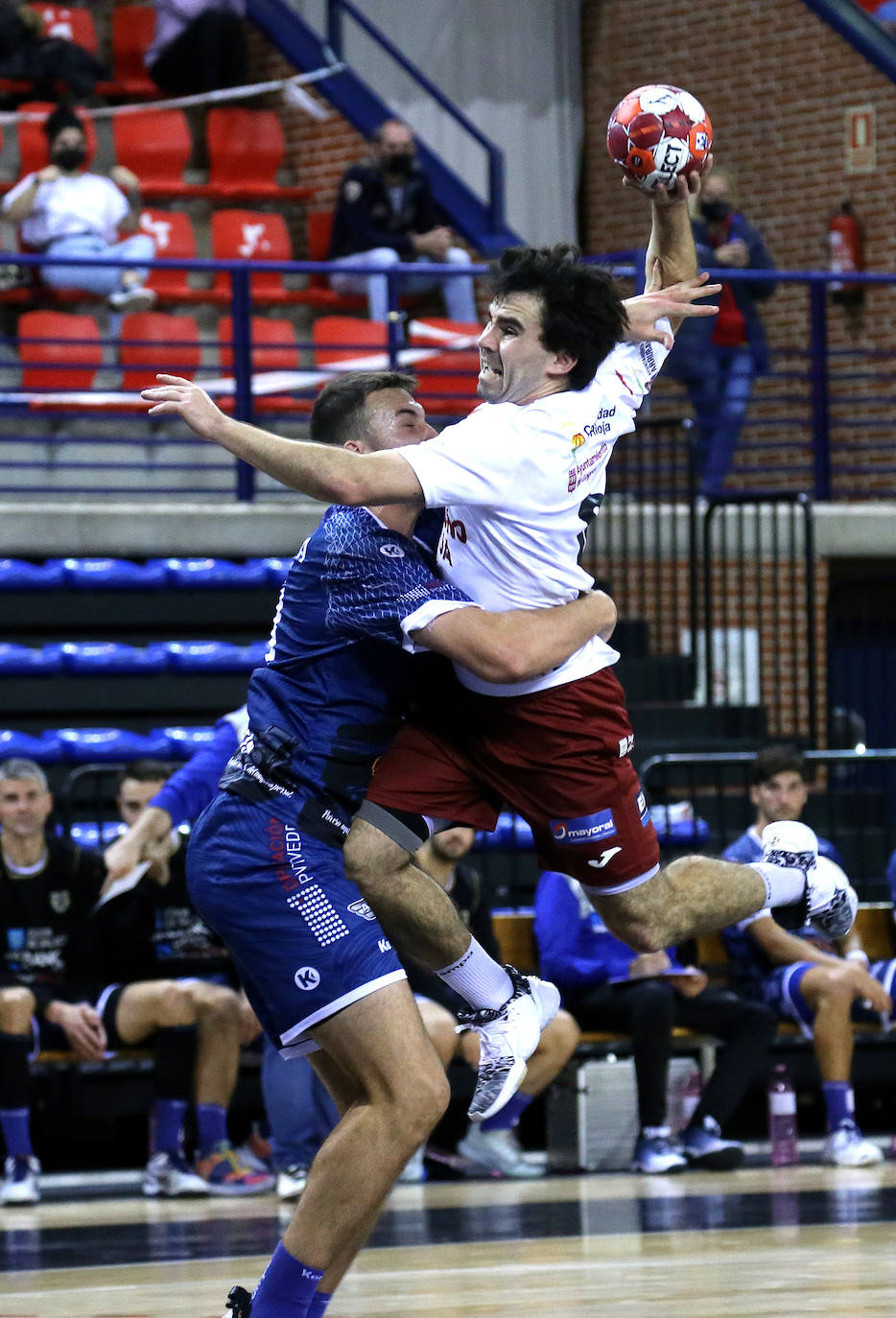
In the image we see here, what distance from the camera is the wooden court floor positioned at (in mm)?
5477

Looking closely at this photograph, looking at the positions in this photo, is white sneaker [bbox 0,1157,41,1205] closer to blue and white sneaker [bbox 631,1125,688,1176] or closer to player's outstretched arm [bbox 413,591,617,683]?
blue and white sneaker [bbox 631,1125,688,1176]

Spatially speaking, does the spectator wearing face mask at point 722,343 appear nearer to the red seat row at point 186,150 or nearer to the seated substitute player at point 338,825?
the red seat row at point 186,150

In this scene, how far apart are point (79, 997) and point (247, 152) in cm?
841

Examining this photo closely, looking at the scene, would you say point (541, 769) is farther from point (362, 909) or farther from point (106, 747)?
point (106, 747)

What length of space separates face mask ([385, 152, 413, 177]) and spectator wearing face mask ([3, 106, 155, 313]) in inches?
68.3

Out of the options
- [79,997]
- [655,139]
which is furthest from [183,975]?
[655,139]

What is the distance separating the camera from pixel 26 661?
35.1 ft

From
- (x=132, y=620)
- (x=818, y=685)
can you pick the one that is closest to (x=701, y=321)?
(x=818, y=685)

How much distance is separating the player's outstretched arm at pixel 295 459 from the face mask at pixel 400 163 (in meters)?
9.85

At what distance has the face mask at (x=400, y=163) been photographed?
45.8ft

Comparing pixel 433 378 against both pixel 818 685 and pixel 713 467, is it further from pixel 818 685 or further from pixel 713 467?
pixel 818 685

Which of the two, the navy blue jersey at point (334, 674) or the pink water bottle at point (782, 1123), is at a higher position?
the navy blue jersey at point (334, 674)

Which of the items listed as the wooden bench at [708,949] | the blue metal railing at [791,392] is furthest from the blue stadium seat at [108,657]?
the wooden bench at [708,949]

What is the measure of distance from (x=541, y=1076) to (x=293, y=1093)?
0.97 meters
